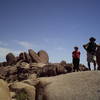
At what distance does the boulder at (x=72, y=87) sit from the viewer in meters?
9.17

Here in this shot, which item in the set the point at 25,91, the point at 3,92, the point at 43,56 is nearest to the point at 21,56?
the point at 43,56

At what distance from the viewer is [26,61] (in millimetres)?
49688

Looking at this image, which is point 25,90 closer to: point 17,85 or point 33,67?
point 17,85

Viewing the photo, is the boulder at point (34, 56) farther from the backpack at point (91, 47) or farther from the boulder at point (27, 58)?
the backpack at point (91, 47)

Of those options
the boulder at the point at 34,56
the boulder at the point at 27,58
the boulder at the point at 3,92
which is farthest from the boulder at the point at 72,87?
the boulder at the point at 34,56

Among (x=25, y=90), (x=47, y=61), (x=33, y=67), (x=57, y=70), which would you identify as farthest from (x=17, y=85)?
(x=47, y=61)

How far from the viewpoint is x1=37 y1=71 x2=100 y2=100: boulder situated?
9.17 m

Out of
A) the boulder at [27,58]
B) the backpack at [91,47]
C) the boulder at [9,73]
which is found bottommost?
the boulder at [9,73]

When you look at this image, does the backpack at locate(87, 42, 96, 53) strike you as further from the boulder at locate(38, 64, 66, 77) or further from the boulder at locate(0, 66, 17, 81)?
the boulder at locate(0, 66, 17, 81)

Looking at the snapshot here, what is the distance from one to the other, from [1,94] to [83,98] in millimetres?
3657

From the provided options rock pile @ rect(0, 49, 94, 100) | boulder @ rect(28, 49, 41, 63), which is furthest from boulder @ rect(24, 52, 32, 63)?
boulder @ rect(28, 49, 41, 63)

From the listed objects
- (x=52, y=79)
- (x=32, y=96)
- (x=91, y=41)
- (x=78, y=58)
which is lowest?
(x=32, y=96)

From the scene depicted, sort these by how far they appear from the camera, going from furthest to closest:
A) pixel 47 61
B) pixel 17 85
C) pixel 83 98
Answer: pixel 47 61
pixel 17 85
pixel 83 98

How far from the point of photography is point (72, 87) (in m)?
9.98
